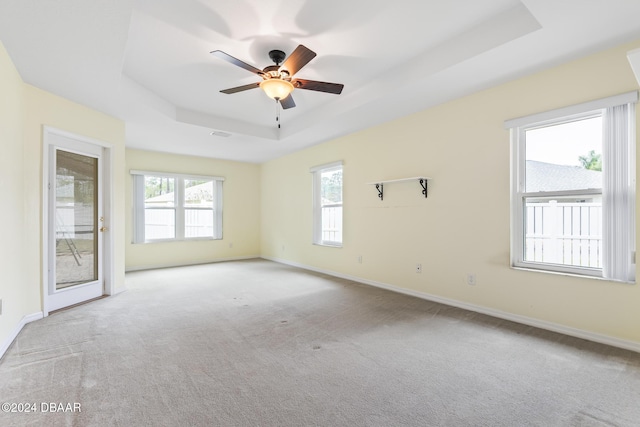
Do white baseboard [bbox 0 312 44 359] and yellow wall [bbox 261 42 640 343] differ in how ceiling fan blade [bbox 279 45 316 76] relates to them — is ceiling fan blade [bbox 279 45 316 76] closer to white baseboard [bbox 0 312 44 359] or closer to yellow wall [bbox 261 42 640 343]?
yellow wall [bbox 261 42 640 343]

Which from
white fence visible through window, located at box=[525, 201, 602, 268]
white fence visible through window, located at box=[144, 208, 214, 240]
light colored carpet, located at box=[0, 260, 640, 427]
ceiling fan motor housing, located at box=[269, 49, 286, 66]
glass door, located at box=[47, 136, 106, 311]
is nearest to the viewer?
light colored carpet, located at box=[0, 260, 640, 427]

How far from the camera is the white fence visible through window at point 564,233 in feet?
8.72

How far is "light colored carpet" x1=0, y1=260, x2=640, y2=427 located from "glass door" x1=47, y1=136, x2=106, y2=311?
0.35 m

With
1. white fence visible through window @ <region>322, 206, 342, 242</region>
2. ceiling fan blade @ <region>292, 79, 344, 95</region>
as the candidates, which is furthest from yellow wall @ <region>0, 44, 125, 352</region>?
white fence visible through window @ <region>322, 206, 342, 242</region>

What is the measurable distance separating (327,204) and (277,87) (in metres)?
3.07

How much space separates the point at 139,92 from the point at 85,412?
129 inches

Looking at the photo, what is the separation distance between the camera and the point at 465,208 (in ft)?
11.3

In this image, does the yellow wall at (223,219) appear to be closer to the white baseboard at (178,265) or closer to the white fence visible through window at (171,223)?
the white baseboard at (178,265)

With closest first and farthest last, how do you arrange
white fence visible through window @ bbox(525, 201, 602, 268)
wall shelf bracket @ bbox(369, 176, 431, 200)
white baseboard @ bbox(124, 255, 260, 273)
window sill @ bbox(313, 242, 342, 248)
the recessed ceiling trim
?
white fence visible through window @ bbox(525, 201, 602, 268) → wall shelf bracket @ bbox(369, 176, 431, 200) → the recessed ceiling trim → window sill @ bbox(313, 242, 342, 248) → white baseboard @ bbox(124, 255, 260, 273)

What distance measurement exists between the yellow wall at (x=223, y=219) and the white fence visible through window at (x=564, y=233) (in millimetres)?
5894

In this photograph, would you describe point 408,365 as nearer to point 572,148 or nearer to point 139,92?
point 572,148

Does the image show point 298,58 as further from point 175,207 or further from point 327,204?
point 175,207

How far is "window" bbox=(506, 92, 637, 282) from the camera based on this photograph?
2.43 metres

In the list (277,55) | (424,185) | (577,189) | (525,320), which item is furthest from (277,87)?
(525,320)
